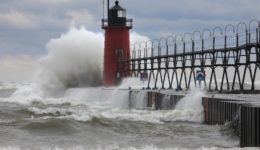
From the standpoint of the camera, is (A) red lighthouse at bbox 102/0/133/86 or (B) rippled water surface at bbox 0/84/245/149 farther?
(A) red lighthouse at bbox 102/0/133/86

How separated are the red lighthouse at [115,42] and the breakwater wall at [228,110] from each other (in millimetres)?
13739

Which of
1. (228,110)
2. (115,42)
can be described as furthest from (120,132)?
(115,42)

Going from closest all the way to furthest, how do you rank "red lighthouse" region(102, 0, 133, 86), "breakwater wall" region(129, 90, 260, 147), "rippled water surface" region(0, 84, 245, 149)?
1. "breakwater wall" region(129, 90, 260, 147)
2. "rippled water surface" region(0, 84, 245, 149)
3. "red lighthouse" region(102, 0, 133, 86)

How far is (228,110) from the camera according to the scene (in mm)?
21422

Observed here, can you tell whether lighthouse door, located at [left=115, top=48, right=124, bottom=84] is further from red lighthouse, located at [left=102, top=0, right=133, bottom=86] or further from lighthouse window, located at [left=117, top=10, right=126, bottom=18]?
lighthouse window, located at [left=117, top=10, right=126, bottom=18]

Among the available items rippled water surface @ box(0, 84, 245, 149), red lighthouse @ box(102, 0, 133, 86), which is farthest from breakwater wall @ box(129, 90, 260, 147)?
red lighthouse @ box(102, 0, 133, 86)

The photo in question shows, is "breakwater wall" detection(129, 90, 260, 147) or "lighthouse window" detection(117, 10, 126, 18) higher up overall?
"lighthouse window" detection(117, 10, 126, 18)

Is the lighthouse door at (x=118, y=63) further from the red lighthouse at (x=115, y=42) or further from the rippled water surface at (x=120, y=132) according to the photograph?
the rippled water surface at (x=120, y=132)

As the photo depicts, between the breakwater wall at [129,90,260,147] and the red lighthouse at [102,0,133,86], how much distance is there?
45.1 feet

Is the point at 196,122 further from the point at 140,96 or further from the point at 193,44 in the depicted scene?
the point at 193,44

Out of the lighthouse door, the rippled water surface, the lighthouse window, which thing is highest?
the lighthouse window

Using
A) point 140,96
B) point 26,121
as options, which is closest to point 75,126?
point 26,121

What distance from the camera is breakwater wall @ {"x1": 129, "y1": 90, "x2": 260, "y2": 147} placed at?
631 inches

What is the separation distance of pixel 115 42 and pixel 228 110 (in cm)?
3374
